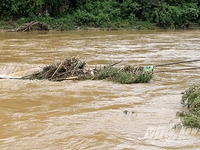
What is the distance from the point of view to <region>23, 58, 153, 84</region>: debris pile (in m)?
9.28

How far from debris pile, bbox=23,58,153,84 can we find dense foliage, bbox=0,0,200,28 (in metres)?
19.5

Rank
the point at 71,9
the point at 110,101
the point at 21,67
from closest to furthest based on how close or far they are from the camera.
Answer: the point at 110,101 < the point at 21,67 < the point at 71,9

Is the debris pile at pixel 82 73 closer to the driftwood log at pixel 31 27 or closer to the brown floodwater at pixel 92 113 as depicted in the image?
the brown floodwater at pixel 92 113

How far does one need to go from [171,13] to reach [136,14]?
11.5ft

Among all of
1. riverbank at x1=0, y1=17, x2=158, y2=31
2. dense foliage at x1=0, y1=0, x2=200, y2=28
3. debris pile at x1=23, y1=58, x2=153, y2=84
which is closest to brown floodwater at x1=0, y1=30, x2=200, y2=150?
debris pile at x1=23, y1=58, x2=153, y2=84

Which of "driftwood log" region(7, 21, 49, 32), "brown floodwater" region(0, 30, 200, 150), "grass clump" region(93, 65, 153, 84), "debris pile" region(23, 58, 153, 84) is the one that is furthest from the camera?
"driftwood log" region(7, 21, 49, 32)

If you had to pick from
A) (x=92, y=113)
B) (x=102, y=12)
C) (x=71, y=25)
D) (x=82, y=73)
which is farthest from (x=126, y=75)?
(x=102, y=12)

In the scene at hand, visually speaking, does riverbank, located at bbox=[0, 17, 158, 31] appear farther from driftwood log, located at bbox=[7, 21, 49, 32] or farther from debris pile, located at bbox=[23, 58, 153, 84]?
debris pile, located at bbox=[23, 58, 153, 84]

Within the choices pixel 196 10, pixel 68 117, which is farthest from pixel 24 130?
pixel 196 10

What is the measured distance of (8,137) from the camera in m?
5.18

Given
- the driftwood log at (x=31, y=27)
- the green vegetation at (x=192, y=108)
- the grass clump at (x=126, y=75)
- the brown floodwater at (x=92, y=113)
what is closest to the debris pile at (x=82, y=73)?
the grass clump at (x=126, y=75)

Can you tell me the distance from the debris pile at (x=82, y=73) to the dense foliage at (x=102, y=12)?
63.8ft

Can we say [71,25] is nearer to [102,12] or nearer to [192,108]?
[102,12]

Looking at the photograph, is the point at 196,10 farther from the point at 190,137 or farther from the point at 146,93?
the point at 190,137
